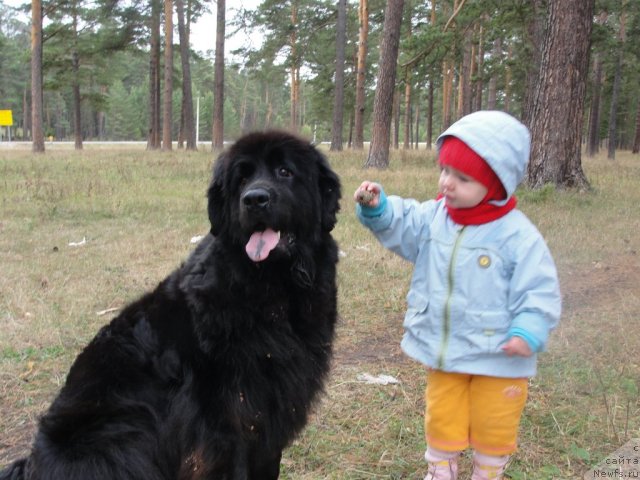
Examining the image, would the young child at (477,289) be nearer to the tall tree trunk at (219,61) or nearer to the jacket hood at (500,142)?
the jacket hood at (500,142)

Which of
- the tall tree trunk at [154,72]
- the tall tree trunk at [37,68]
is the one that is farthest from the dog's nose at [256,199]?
the tall tree trunk at [154,72]

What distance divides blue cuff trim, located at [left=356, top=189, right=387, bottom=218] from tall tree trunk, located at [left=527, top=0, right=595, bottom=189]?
8.98 meters

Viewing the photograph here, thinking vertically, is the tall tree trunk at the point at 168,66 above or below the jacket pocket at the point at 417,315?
above

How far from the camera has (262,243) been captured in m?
2.40

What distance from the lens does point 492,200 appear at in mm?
2309

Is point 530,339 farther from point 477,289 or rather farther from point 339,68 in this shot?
point 339,68

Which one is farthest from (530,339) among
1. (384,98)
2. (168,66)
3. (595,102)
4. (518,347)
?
(595,102)

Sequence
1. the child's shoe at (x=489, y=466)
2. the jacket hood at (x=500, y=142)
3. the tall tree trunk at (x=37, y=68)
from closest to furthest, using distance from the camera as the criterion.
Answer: the jacket hood at (x=500, y=142) < the child's shoe at (x=489, y=466) < the tall tree trunk at (x=37, y=68)

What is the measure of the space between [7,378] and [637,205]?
9902 mm

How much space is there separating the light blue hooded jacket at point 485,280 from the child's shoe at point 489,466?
44 centimetres

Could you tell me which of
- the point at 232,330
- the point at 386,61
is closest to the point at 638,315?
the point at 232,330

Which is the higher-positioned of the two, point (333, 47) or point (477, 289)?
point (333, 47)

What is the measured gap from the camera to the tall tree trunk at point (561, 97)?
979cm

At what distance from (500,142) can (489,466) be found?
1420mm
